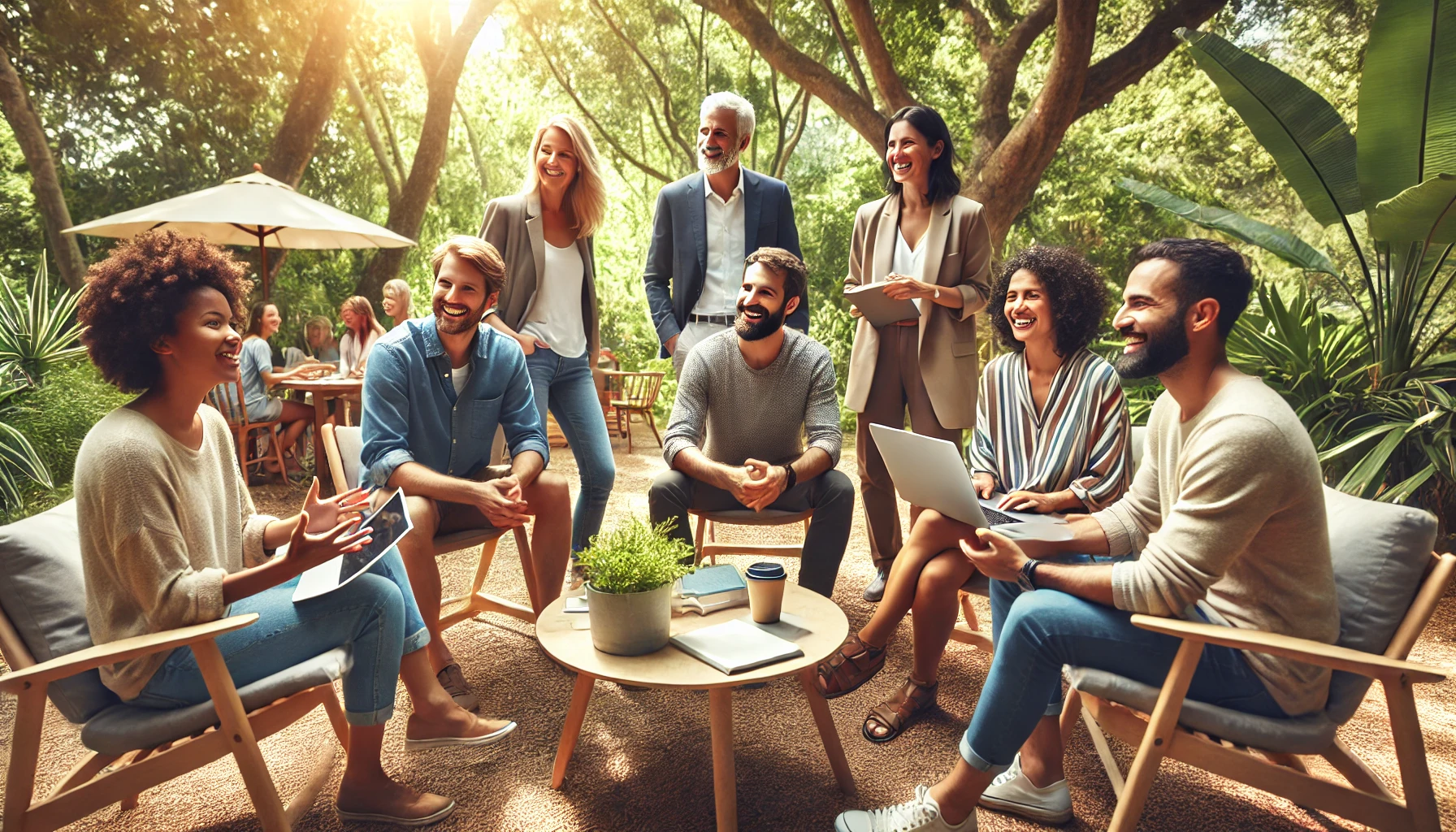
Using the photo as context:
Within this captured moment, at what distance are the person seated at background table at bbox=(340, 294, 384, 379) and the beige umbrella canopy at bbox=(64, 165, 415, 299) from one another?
64 centimetres

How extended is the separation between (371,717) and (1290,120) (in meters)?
4.72

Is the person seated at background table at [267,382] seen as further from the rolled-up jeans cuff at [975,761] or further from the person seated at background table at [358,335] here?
the rolled-up jeans cuff at [975,761]

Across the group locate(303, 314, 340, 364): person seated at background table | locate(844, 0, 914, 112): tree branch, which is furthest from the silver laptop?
locate(303, 314, 340, 364): person seated at background table

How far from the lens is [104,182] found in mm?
9992

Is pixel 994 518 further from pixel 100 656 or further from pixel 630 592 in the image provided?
pixel 100 656

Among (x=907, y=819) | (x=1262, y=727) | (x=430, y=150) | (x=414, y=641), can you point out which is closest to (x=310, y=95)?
(x=430, y=150)

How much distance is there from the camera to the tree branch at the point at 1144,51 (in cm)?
645

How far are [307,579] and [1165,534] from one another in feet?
6.77

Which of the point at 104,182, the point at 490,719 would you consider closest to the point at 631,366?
the point at 104,182

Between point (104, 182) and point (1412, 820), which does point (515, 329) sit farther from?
point (104, 182)

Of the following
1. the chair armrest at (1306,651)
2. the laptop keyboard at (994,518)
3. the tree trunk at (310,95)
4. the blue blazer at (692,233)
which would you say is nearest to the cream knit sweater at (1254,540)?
the chair armrest at (1306,651)

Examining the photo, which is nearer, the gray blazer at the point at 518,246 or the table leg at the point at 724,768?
the table leg at the point at 724,768

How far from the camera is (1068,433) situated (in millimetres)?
2568

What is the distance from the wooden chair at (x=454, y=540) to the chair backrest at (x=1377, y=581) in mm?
2420
